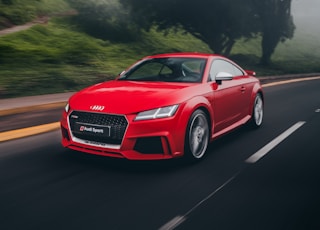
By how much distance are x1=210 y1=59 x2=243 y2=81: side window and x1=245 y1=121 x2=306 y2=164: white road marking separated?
1.27 metres

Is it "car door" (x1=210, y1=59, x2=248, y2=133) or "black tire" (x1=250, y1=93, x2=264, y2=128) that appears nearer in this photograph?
"car door" (x1=210, y1=59, x2=248, y2=133)

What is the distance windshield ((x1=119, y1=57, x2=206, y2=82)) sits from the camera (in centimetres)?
639

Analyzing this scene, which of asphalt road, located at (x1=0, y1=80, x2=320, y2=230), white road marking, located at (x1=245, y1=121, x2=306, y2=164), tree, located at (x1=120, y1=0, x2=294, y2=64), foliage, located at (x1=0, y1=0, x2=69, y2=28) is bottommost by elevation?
white road marking, located at (x1=245, y1=121, x2=306, y2=164)

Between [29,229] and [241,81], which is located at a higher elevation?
[241,81]

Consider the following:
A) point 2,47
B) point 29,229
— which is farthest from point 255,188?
point 2,47

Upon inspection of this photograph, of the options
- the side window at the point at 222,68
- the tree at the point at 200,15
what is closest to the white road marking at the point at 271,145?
the side window at the point at 222,68

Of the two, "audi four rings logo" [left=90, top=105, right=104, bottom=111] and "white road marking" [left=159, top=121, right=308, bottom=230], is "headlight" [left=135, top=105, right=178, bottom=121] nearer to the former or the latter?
"audi four rings logo" [left=90, top=105, right=104, bottom=111]

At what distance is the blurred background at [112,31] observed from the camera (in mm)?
16391

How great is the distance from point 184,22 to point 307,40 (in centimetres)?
4548

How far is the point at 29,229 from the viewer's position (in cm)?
360

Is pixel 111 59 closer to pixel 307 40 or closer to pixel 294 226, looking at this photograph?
pixel 294 226

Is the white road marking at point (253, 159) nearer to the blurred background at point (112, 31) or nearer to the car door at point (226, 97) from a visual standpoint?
the car door at point (226, 97)

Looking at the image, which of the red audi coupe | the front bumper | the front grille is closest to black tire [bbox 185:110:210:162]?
the red audi coupe

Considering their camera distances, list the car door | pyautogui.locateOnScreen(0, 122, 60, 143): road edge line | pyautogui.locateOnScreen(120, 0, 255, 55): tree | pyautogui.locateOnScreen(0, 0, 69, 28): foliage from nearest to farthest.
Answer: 1. the car door
2. pyautogui.locateOnScreen(0, 122, 60, 143): road edge line
3. pyautogui.locateOnScreen(0, 0, 69, 28): foliage
4. pyautogui.locateOnScreen(120, 0, 255, 55): tree
